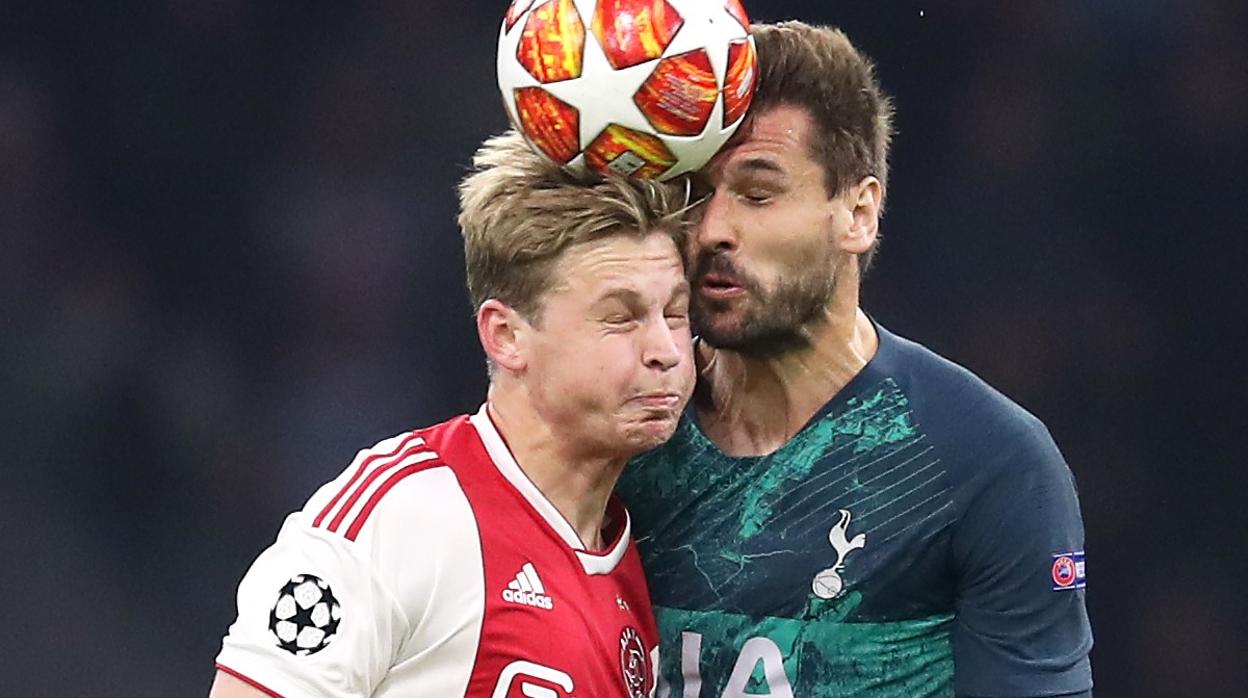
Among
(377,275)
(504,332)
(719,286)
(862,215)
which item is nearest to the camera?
(504,332)

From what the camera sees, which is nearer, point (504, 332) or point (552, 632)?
point (552, 632)

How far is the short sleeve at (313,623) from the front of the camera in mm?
2828

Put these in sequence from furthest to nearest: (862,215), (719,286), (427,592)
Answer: (862,215)
(719,286)
(427,592)

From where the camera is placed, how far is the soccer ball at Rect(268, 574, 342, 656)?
111 inches

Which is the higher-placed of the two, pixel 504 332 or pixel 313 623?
pixel 504 332

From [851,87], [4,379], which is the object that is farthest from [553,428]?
[4,379]

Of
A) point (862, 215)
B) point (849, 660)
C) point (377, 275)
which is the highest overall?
point (862, 215)

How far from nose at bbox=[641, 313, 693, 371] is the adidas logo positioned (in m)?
0.40

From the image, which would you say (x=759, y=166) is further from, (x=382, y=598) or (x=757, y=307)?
(x=382, y=598)

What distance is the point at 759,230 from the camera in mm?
3268

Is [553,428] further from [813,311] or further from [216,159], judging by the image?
[216,159]

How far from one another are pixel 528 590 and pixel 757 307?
2.16 ft

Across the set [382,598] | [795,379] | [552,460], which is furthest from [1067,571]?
[382,598]

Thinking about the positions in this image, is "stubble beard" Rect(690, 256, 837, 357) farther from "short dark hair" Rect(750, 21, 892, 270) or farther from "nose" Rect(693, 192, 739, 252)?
"short dark hair" Rect(750, 21, 892, 270)
